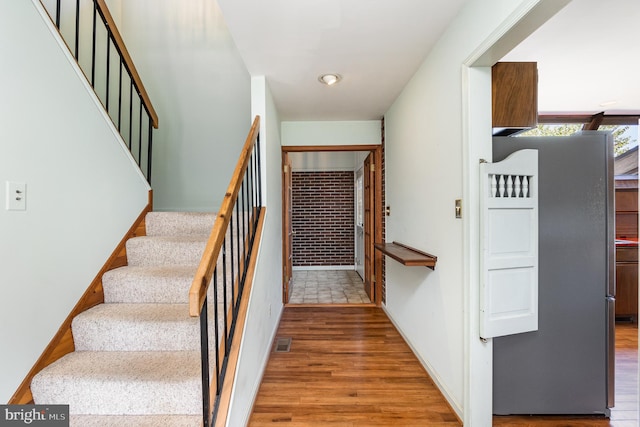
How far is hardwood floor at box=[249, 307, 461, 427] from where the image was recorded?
65.3 inches

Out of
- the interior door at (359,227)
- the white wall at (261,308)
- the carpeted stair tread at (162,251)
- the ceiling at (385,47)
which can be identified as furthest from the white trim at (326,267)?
the carpeted stair tread at (162,251)

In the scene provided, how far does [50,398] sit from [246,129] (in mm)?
2698

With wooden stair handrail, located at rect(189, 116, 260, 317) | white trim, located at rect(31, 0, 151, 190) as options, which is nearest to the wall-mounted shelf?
wooden stair handrail, located at rect(189, 116, 260, 317)

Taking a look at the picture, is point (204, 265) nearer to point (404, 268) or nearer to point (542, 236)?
point (542, 236)

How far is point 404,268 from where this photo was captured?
2646 mm

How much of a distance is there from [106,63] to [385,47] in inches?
109

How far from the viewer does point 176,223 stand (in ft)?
7.64

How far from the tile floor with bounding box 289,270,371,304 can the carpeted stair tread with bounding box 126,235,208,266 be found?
6.12 feet

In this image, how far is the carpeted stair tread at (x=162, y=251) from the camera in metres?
2.05

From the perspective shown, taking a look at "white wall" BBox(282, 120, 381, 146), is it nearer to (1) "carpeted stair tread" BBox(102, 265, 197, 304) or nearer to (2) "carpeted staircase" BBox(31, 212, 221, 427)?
(2) "carpeted staircase" BBox(31, 212, 221, 427)

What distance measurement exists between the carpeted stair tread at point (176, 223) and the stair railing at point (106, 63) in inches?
17.7

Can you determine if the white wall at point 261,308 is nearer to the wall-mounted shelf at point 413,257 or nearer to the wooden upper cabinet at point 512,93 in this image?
the wall-mounted shelf at point 413,257

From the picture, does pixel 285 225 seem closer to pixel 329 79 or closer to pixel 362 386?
pixel 329 79

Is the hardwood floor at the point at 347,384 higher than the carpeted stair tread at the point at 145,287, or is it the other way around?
the carpeted stair tread at the point at 145,287
